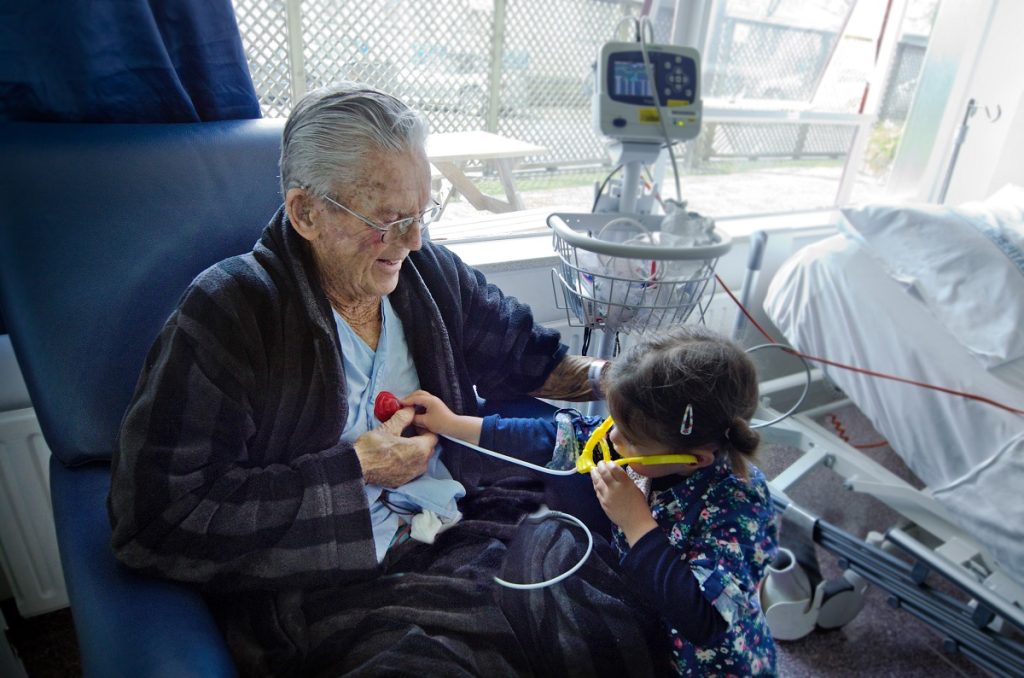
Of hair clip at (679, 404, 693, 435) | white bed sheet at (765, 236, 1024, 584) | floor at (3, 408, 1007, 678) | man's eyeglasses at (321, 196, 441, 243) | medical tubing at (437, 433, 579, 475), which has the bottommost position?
floor at (3, 408, 1007, 678)

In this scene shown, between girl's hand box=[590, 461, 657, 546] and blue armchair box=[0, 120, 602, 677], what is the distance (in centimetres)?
11

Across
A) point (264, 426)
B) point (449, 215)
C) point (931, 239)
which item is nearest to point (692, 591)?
point (264, 426)

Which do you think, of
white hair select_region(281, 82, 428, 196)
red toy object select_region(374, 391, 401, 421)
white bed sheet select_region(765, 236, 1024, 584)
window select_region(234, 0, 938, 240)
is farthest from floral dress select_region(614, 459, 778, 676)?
window select_region(234, 0, 938, 240)

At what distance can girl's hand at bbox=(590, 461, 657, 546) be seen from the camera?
0.92 metres

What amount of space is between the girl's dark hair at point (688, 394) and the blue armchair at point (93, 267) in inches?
8.1

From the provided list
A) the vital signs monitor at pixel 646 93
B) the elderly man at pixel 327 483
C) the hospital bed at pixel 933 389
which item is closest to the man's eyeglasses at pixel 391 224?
the elderly man at pixel 327 483

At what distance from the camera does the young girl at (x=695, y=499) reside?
0.86 m

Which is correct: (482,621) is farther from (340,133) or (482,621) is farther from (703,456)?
(340,133)

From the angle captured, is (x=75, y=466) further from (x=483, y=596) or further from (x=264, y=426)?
(x=483, y=596)

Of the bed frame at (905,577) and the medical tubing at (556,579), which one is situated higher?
the medical tubing at (556,579)

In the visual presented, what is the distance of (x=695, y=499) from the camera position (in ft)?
3.14

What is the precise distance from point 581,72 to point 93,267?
2.06 meters

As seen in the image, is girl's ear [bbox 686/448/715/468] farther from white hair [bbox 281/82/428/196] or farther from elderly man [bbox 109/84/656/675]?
white hair [bbox 281/82/428/196]

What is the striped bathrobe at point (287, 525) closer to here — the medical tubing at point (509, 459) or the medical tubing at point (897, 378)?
the medical tubing at point (509, 459)
